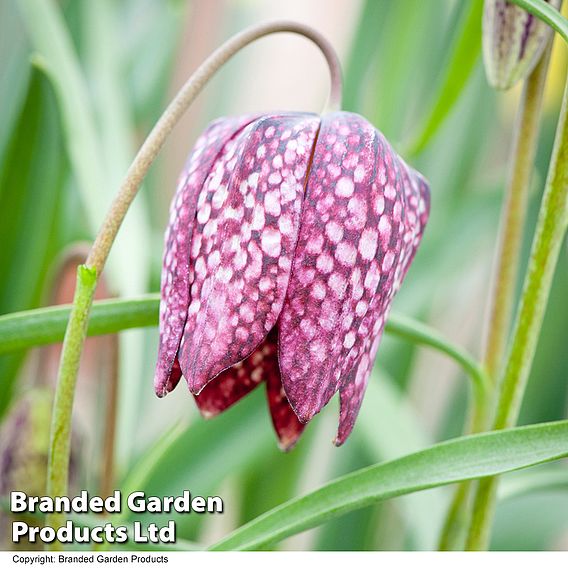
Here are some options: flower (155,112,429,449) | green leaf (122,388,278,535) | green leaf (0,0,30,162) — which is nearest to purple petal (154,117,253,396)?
flower (155,112,429,449)

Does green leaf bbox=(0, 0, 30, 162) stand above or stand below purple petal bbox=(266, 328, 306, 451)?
above

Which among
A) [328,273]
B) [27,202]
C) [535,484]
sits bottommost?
[535,484]

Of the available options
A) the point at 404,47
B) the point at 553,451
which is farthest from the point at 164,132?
the point at 404,47

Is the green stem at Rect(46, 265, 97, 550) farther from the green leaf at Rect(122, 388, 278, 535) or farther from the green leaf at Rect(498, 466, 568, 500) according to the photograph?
the green leaf at Rect(498, 466, 568, 500)

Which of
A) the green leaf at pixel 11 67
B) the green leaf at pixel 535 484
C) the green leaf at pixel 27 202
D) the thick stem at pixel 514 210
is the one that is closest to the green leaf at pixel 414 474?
the thick stem at pixel 514 210

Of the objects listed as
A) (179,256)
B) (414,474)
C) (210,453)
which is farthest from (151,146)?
(210,453)

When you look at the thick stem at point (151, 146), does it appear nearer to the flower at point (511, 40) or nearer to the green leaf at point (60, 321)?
the green leaf at point (60, 321)

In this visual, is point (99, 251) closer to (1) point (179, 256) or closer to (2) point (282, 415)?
(1) point (179, 256)
